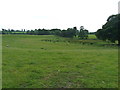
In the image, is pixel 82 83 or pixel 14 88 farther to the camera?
pixel 82 83

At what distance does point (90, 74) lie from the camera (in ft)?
28.3

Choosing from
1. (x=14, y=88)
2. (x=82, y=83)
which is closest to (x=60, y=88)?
(x=82, y=83)

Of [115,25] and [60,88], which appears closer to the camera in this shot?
[60,88]

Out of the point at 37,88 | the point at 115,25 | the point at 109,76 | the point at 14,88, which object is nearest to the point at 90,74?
the point at 109,76

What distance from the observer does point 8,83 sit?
7.00 m

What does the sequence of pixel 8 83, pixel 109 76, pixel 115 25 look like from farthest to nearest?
pixel 115 25 → pixel 109 76 → pixel 8 83

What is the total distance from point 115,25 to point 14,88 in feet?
104

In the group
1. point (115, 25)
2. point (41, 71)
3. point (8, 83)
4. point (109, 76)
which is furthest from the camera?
point (115, 25)

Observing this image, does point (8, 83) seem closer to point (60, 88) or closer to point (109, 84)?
point (60, 88)

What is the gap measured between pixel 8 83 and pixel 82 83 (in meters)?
2.91

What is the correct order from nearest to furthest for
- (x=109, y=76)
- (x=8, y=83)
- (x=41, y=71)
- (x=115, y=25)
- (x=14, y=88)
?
(x=14, y=88)
(x=8, y=83)
(x=109, y=76)
(x=41, y=71)
(x=115, y=25)

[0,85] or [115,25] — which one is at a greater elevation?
[115,25]

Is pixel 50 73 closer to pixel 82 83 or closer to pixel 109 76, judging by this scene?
pixel 82 83

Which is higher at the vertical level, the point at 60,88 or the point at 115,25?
the point at 115,25
